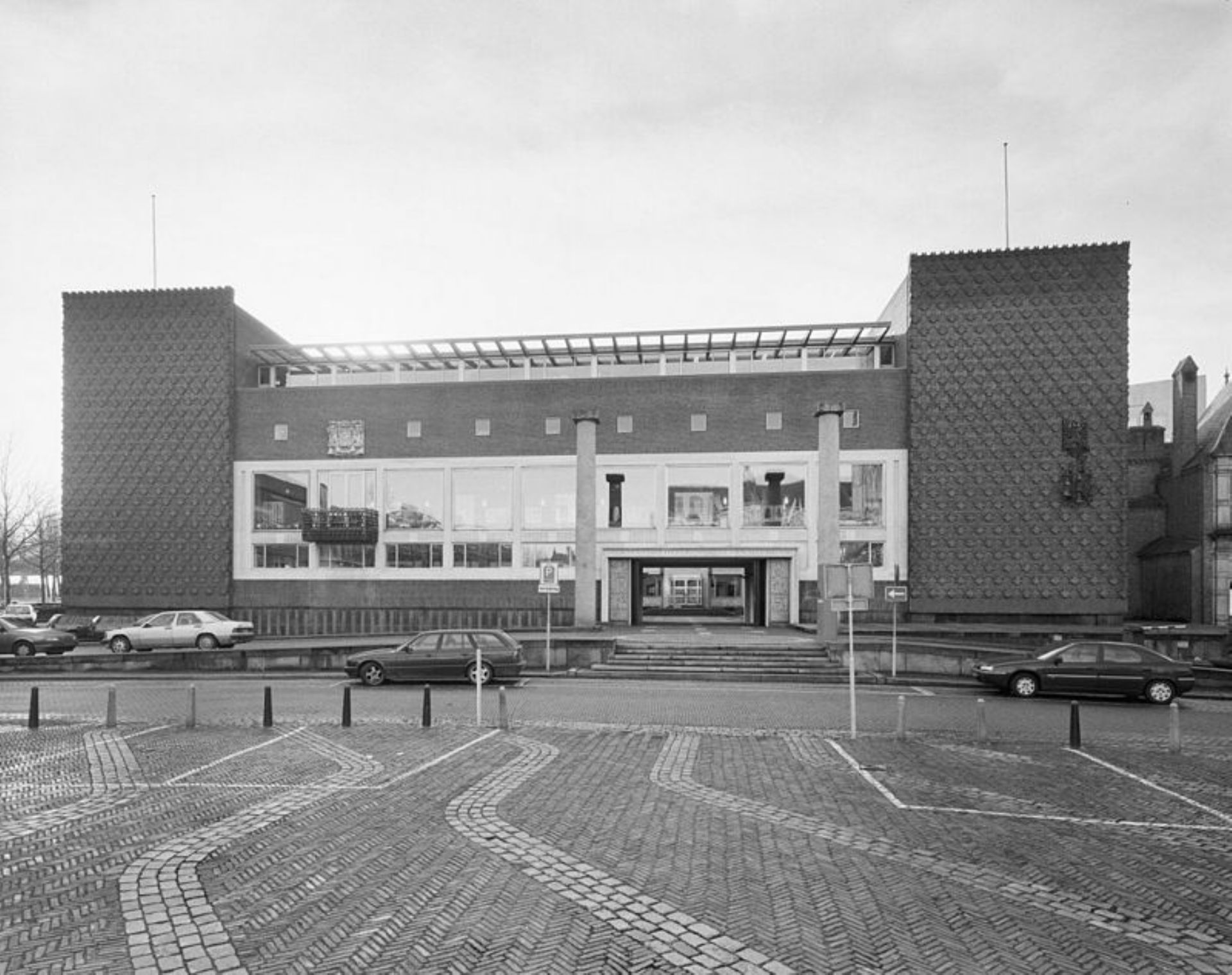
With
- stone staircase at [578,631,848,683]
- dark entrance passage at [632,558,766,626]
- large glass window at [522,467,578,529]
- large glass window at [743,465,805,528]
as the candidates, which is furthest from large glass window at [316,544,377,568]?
large glass window at [743,465,805,528]

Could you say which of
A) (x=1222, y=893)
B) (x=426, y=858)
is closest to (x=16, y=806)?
(x=426, y=858)

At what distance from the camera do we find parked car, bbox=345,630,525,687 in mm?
20031

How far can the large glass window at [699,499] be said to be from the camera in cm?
3709

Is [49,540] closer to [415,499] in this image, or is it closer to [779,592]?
[415,499]

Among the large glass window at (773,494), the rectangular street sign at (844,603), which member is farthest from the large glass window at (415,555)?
the rectangular street sign at (844,603)

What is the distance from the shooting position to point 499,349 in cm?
4028

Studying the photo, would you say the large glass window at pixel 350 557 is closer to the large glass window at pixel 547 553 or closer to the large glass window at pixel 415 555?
the large glass window at pixel 415 555

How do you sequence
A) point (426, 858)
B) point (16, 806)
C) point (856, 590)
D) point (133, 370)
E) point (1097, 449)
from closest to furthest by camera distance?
point (426, 858), point (16, 806), point (856, 590), point (1097, 449), point (133, 370)

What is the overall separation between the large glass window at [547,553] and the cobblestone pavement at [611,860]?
25859mm

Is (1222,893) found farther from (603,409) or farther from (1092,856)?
(603,409)

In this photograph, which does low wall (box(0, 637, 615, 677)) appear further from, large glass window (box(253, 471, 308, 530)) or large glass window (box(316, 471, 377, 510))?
large glass window (box(253, 471, 308, 530))

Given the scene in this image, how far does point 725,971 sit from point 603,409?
33.6 m

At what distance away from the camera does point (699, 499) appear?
37156mm

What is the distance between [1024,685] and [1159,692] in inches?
109
